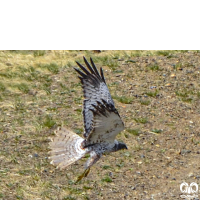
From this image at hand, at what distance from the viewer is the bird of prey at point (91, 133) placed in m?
7.48

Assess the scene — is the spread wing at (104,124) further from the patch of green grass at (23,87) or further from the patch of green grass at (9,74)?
the patch of green grass at (9,74)

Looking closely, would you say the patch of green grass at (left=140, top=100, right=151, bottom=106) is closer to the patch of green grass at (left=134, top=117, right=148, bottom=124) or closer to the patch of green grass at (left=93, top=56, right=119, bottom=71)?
the patch of green grass at (left=134, top=117, right=148, bottom=124)

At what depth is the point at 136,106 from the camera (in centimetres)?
1144

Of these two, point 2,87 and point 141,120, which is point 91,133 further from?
point 2,87

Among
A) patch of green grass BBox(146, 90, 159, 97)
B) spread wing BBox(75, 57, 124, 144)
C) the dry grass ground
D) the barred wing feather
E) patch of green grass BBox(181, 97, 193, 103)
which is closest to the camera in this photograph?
spread wing BBox(75, 57, 124, 144)

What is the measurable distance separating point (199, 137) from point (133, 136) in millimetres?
1325

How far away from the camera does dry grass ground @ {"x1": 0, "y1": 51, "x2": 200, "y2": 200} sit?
8586 mm

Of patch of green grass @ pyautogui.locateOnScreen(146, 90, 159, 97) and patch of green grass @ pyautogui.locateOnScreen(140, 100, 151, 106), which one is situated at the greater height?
patch of green grass @ pyautogui.locateOnScreen(146, 90, 159, 97)

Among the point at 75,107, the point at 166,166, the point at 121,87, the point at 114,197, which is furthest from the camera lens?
the point at 121,87

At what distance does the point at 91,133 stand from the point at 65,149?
75cm

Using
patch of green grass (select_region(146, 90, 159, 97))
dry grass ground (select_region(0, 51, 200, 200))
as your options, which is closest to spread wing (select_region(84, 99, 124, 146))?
dry grass ground (select_region(0, 51, 200, 200))

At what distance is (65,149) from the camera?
8.27 meters
